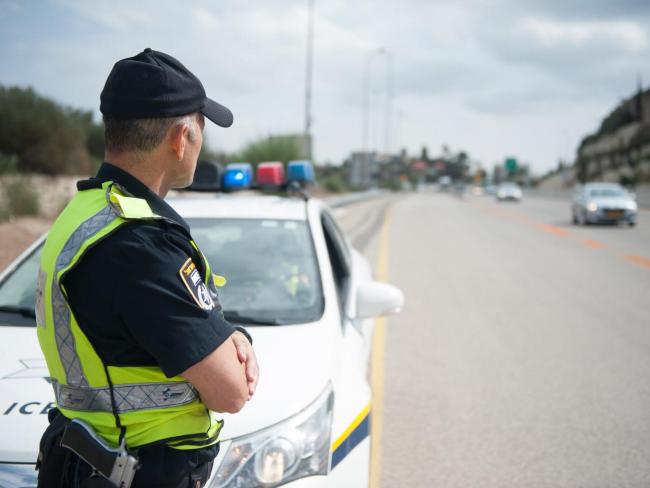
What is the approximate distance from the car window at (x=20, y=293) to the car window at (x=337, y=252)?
1.88 meters

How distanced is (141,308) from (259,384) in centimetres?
121

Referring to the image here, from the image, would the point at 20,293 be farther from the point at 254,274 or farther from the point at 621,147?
the point at 621,147

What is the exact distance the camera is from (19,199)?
547 inches

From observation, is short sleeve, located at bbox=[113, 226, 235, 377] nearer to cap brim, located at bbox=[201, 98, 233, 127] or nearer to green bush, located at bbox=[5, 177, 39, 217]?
cap brim, located at bbox=[201, 98, 233, 127]

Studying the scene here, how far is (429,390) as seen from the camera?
4996mm

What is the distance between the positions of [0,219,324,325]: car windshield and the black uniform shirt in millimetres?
1700


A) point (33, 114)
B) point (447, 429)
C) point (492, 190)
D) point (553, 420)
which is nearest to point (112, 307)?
point (447, 429)

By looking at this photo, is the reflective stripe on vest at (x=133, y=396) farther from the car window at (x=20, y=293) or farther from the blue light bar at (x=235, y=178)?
the blue light bar at (x=235, y=178)

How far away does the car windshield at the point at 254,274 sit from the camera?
3.17m

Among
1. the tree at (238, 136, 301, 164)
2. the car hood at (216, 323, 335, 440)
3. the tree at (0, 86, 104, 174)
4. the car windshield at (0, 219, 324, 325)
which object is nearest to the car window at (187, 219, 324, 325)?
the car windshield at (0, 219, 324, 325)

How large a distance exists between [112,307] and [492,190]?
91.2m

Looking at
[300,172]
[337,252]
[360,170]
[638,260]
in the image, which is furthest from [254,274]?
[360,170]

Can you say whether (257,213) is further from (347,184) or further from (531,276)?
(347,184)

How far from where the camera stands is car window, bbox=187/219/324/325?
10.6 feet
